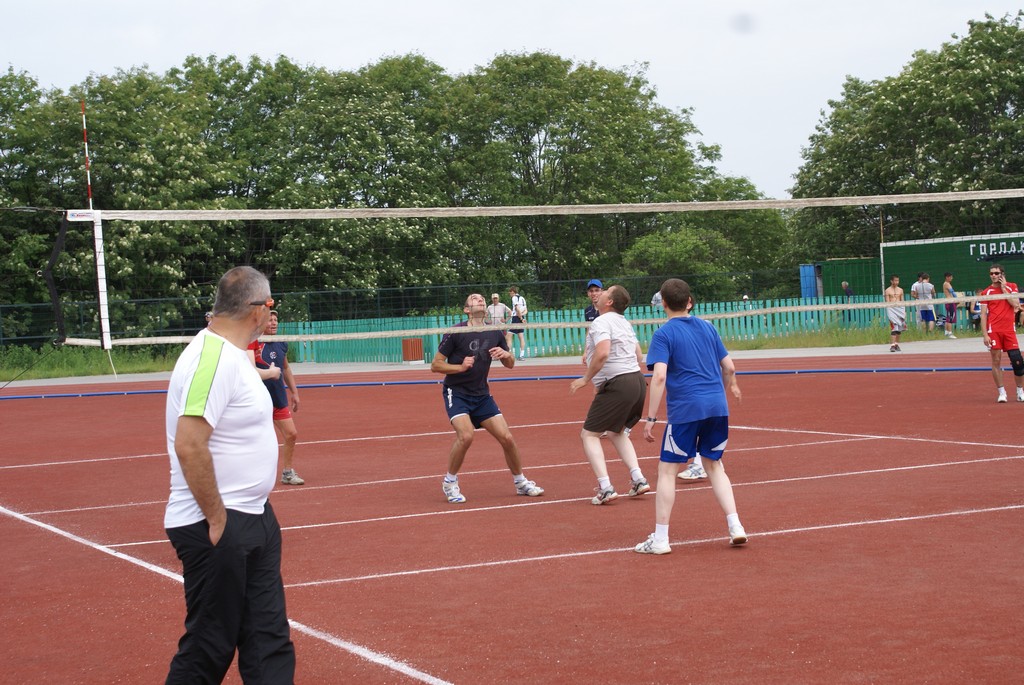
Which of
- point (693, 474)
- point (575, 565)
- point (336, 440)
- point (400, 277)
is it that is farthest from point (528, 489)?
point (400, 277)

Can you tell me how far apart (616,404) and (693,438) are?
7.47 ft

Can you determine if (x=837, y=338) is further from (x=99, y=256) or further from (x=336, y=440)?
(x=99, y=256)

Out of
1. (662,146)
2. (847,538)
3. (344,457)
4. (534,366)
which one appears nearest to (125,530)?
(344,457)

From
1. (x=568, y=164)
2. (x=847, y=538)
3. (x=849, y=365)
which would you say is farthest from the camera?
(x=568, y=164)

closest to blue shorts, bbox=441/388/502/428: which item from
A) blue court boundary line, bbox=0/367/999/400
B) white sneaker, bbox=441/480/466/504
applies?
white sneaker, bbox=441/480/466/504

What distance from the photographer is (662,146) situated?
55469mm

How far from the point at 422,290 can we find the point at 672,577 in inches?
959

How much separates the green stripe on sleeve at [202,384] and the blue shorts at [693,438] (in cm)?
428

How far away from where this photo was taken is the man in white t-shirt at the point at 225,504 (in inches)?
179

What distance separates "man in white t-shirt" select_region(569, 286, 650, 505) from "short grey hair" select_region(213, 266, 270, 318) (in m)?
5.81

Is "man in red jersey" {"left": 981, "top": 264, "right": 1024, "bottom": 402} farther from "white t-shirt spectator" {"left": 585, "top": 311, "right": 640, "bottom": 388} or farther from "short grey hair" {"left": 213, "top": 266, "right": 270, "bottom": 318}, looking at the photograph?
"short grey hair" {"left": 213, "top": 266, "right": 270, "bottom": 318}

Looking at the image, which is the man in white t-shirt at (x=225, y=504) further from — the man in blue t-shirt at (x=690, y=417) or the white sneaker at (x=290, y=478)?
the white sneaker at (x=290, y=478)

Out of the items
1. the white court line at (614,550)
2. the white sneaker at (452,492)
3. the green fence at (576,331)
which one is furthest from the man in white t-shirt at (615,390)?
the green fence at (576,331)

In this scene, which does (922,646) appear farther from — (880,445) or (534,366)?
(534,366)
